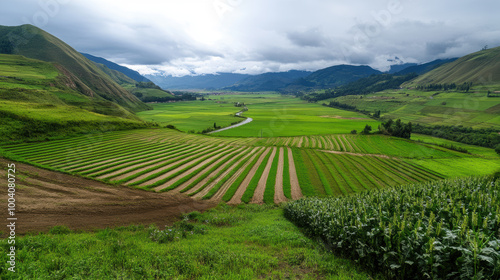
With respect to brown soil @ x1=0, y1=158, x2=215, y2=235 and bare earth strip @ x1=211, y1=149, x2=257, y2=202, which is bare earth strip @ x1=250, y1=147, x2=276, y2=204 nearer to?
bare earth strip @ x1=211, y1=149, x2=257, y2=202

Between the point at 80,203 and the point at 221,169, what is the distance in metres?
28.0

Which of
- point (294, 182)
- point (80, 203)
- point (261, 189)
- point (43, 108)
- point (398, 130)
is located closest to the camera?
point (80, 203)

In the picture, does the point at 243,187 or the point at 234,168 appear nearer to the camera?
the point at 243,187

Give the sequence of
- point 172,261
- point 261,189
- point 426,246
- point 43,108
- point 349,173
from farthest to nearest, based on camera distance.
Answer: point 43,108
point 349,173
point 261,189
point 172,261
point 426,246

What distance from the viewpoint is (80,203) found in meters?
22.3

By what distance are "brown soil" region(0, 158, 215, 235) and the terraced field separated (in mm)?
3397

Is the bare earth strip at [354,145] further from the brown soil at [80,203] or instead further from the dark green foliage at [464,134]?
the brown soil at [80,203]

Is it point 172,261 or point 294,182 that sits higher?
point 172,261

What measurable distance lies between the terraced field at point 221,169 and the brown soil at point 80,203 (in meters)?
3.40

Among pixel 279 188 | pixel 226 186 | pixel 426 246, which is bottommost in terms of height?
pixel 279 188

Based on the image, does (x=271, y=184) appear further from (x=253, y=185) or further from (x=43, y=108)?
(x=43, y=108)

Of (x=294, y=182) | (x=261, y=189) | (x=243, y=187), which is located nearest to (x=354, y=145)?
(x=294, y=182)

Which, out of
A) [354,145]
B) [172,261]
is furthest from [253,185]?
[354,145]

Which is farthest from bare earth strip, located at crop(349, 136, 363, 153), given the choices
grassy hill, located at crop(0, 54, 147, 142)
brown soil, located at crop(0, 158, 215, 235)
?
grassy hill, located at crop(0, 54, 147, 142)
